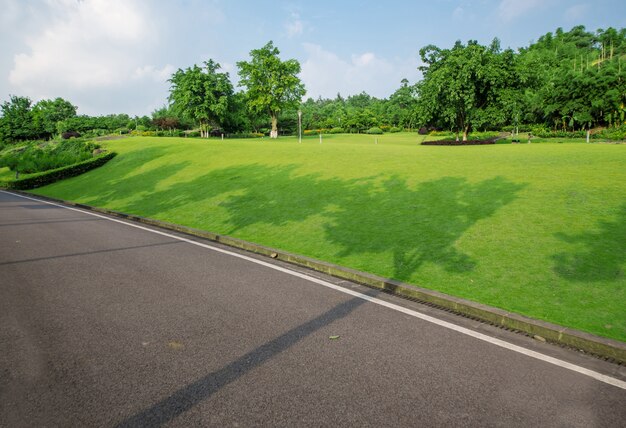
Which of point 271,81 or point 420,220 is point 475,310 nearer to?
point 420,220

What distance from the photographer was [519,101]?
30453 mm

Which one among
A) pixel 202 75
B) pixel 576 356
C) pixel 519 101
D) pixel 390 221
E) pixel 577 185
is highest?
pixel 202 75

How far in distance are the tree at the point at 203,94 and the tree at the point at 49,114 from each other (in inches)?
1470

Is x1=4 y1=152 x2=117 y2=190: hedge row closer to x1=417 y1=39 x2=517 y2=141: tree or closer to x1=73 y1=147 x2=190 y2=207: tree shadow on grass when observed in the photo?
x1=73 y1=147 x2=190 y2=207: tree shadow on grass

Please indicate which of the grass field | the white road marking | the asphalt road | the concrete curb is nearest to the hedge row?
the grass field

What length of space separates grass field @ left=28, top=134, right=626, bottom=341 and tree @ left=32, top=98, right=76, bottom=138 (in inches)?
3325

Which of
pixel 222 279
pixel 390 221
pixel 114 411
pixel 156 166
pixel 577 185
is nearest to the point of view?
pixel 114 411

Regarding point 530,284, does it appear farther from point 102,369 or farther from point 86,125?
point 86,125

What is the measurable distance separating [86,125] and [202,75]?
119 ft

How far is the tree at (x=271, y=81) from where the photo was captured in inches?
2399

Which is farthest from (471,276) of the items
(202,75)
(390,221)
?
(202,75)

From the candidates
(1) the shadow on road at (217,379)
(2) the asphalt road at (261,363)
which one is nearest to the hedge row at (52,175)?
(2) the asphalt road at (261,363)

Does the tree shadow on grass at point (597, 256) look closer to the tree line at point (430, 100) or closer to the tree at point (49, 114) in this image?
the tree line at point (430, 100)

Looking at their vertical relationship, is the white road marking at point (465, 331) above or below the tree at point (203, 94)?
below
